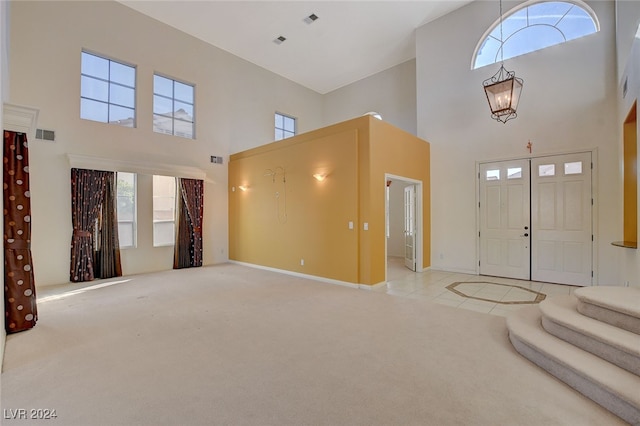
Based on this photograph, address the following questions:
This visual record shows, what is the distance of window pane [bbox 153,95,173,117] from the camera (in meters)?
6.71

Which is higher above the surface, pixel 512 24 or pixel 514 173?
pixel 512 24

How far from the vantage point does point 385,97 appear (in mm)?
9203

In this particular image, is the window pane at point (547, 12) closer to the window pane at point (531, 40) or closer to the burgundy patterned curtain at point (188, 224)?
the window pane at point (531, 40)

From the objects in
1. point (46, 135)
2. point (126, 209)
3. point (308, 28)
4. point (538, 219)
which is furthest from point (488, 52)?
point (46, 135)

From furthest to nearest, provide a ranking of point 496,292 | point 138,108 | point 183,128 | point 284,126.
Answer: point 284,126
point 183,128
point 138,108
point 496,292

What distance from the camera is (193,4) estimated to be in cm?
623

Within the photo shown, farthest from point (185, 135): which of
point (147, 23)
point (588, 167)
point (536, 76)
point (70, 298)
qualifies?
point (588, 167)

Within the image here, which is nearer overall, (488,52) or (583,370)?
(583,370)

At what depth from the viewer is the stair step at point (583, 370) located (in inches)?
72.8

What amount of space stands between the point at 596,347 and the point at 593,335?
0.10 m

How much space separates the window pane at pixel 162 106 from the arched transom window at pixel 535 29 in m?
7.30

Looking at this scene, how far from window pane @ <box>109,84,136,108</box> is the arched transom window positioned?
784 centimetres

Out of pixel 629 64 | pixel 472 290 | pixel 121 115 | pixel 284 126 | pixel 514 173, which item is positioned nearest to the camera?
pixel 629 64

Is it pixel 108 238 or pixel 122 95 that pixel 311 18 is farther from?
pixel 108 238
